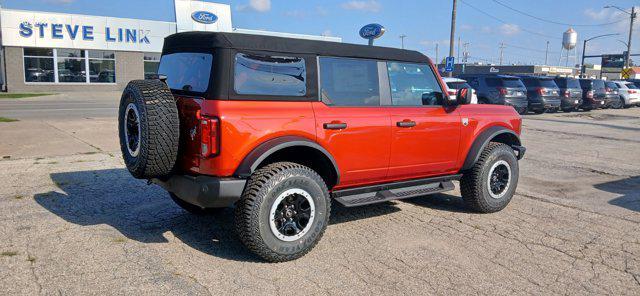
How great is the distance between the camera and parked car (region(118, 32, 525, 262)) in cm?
398

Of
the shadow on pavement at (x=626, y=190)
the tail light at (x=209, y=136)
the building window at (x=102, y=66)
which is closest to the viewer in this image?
the tail light at (x=209, y=136)

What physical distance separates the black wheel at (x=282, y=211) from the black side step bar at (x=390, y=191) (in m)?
0.40

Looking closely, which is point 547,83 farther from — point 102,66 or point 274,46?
point 102,66

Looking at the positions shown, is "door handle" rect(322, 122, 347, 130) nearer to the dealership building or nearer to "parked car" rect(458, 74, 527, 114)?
"parked car" rect(458, 74, 527, 114)

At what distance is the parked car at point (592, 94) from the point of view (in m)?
25.2

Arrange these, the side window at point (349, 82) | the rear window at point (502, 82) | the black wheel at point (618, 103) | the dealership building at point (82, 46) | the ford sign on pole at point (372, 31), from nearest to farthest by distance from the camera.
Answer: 1. the side window at point (349, 82)
2. the rear window at point (502, 82)
3. the ford sign on pole at point (372, 31)
4. the black wheel at point (618, 103)
5. the dealership building at point (82, 46)

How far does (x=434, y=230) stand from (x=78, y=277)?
3.23 m

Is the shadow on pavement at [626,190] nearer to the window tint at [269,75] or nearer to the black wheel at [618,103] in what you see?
the window tint at [269,75]

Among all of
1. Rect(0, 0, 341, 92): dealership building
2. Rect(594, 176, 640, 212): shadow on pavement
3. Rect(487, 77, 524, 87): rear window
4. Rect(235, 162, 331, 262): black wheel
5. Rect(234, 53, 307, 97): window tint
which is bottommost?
Rect(594, 176, 640, 212): shadow on pavement

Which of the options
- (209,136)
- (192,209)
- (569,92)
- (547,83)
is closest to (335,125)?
(209,136)

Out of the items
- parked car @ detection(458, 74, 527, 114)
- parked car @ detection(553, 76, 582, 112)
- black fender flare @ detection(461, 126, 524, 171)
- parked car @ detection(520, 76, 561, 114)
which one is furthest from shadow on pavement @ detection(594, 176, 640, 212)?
parked car @ detection(553, 76, 582, 112)

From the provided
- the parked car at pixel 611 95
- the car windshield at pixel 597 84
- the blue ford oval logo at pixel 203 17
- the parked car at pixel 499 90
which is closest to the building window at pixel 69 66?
the blue ford oval logo at pixel 203 17

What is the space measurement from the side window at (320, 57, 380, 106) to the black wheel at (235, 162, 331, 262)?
0.79m

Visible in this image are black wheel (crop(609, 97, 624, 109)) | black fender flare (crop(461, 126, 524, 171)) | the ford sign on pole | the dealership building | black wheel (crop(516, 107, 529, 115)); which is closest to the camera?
black fender flare (crop(461, 126, 524, 171))
